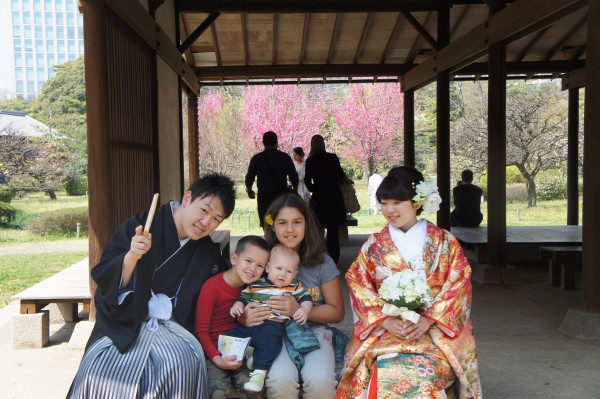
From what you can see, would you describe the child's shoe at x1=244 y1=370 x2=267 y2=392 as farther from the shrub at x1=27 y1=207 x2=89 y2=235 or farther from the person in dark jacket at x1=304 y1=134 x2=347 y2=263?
the shrub at x1=27 y1=207 x2=89 y2=235

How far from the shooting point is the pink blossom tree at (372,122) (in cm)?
2281

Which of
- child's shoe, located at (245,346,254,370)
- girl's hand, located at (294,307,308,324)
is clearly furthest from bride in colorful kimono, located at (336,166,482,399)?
child's shoe, located at (245,346,254,370)

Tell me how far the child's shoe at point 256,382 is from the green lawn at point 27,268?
189 inches

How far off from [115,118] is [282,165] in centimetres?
244

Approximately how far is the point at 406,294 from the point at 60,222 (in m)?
12.0

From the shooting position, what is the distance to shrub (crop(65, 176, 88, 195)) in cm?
2014

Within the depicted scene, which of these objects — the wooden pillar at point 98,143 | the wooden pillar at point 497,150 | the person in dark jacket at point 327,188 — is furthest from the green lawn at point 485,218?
the wooden pillar at point 98,143

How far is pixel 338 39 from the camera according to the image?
9.84m

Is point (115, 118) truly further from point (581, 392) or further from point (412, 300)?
point (581, 392)

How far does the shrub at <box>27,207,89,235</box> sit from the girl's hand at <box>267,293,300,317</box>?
11.5 meters

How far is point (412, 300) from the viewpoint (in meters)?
2.56

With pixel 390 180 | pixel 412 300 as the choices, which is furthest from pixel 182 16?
pixel 412 300

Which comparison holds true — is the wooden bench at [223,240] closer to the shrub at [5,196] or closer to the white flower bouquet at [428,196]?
the white flower bouquet at [428,196]

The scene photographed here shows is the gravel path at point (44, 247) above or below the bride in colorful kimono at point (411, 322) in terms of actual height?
below
